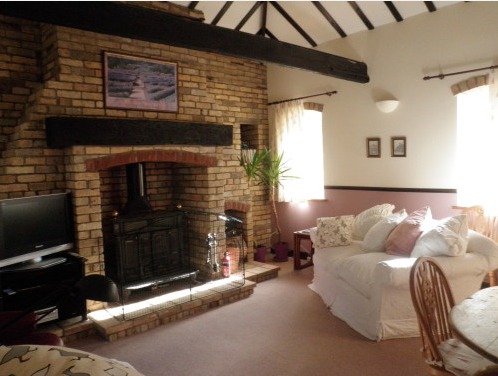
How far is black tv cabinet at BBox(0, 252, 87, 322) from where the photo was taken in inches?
124

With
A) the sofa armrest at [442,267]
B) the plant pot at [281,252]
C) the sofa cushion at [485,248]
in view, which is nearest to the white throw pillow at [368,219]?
the sofa cushion at [485,248]

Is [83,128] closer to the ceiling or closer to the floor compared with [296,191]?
closer to the ceiling

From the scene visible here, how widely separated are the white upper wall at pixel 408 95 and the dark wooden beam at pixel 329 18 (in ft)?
0.36

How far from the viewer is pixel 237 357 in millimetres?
2992

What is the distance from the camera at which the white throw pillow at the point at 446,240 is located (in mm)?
3113

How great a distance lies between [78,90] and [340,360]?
10.5ft

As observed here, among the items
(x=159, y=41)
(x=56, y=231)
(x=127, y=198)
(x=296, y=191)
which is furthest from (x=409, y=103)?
(x=56, y=231)

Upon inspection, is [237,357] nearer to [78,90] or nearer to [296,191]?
[78,90]

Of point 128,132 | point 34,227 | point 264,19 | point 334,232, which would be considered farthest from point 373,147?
point 34,227

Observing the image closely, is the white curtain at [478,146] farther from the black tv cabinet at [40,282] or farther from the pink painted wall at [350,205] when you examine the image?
the black tv cabinet at [40,282]

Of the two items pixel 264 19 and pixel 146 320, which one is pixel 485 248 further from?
pixel 264 19

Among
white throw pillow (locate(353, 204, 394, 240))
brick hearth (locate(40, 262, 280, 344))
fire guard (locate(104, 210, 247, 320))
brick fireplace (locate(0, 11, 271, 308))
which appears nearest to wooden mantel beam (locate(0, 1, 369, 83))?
brick fireplace (locate(0, 11, 271, 308))

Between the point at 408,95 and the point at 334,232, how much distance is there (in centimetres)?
189

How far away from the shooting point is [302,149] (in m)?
5.76
